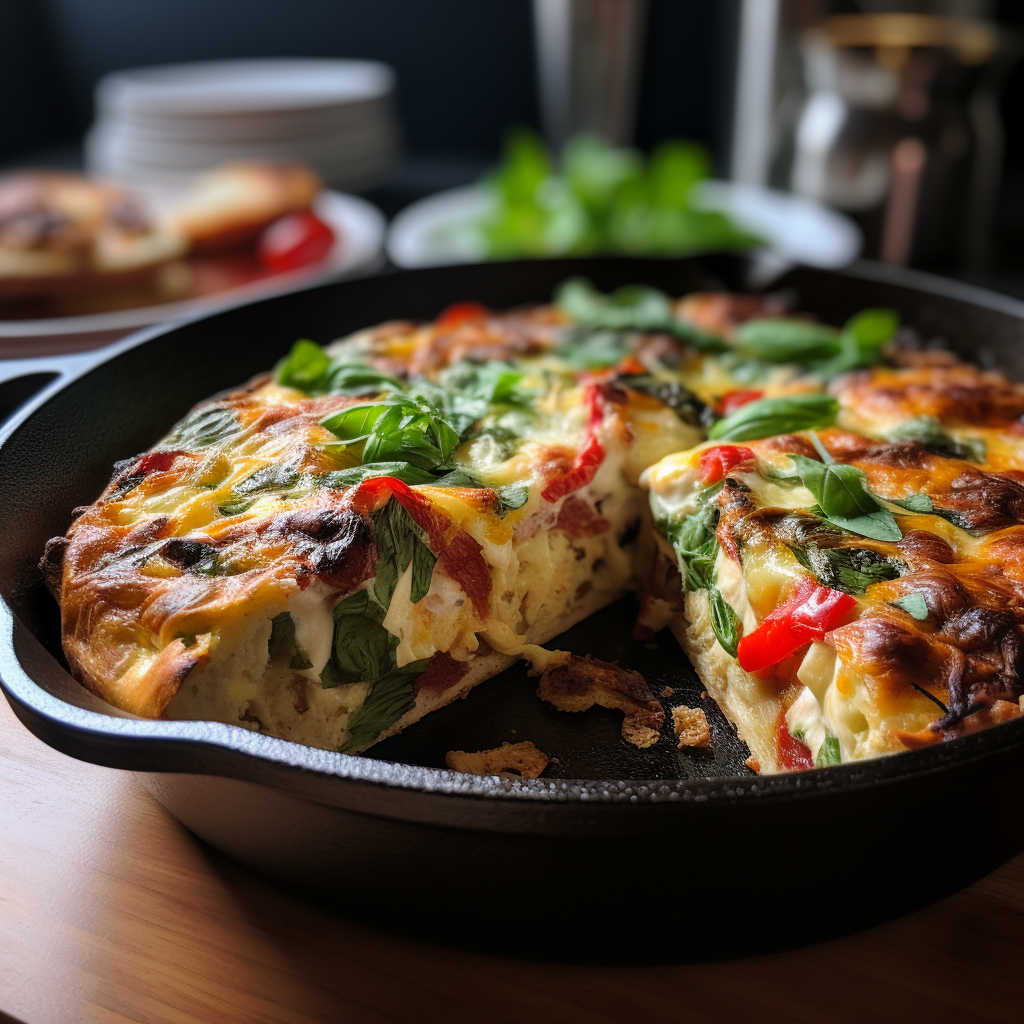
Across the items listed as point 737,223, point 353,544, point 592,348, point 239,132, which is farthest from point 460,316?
point 239,132

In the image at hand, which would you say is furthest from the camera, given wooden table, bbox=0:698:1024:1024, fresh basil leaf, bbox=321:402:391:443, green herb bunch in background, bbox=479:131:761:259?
green herb bunch in background, bbox=479:131:761:259

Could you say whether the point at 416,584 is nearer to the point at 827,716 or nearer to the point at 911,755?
the point at 827,716

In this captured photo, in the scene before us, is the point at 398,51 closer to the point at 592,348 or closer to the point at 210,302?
the point at 210,302

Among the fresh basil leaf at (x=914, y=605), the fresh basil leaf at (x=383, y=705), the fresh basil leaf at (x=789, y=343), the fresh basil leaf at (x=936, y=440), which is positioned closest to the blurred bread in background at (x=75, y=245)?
the fresh basil leaf at (x=789, y=343)

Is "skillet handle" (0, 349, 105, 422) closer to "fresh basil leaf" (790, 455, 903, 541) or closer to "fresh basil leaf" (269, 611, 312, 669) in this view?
"fresh basil leaf" (269, 611, 312, 669)

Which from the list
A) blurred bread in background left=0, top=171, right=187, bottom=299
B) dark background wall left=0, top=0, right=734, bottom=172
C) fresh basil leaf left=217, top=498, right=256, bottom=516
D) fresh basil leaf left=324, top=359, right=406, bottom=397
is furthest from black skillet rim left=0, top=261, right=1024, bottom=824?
dark background wall left=0, top=0, right=734, bottom=172

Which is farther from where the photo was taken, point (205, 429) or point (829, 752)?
point (205, 429)
